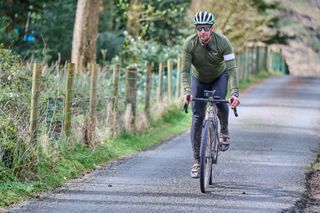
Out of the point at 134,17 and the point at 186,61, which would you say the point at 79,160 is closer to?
the point at 186,61

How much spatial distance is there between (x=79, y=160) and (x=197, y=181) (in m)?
2.16

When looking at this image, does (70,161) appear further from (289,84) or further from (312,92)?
(289,84)

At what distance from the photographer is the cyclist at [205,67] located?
9.53 metres

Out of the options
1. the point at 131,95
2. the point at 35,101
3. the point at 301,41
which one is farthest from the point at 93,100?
the point at 301,41

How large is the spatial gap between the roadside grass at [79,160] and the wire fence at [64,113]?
0.49 ft

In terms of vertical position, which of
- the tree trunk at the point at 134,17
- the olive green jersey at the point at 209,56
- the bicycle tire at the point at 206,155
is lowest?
the bicycle tire at the point at 206,155

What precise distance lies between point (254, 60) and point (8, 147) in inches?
1409

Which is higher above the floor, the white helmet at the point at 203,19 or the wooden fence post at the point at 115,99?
the white helmet at the point at 203,19

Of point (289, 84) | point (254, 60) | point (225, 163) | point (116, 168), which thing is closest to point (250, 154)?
point (225, 163)

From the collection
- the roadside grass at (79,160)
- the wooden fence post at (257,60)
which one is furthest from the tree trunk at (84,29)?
the wooden fence post at (257,60)

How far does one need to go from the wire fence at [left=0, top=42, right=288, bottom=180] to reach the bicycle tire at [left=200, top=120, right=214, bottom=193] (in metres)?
2.19

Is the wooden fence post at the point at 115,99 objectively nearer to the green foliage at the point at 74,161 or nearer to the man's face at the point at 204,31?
the green foliage at the point at 74,161

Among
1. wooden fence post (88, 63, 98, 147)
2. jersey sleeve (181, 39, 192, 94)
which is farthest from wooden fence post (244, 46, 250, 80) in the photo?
jersey sleeve (181, 39, 192, 94)

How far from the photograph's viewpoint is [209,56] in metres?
9.74
